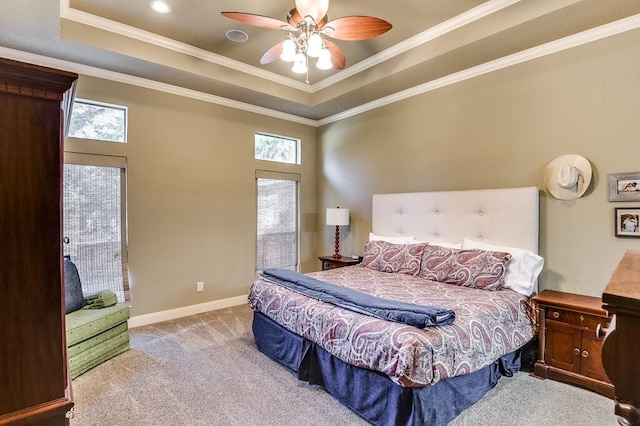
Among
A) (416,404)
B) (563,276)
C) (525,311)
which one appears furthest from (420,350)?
(563,276)

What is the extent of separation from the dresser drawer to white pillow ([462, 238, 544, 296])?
0.83 feet

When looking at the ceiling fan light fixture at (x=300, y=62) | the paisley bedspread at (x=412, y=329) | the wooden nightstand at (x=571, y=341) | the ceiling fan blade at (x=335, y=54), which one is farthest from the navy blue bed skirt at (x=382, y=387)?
the ceiling fan blade at (x=335, y=54)

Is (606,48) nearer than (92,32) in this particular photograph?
Yes

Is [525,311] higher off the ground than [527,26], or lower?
lower

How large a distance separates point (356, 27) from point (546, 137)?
212 centimetres

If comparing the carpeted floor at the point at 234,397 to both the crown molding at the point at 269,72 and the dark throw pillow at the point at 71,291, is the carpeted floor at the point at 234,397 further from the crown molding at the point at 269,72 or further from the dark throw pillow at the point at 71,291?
the crown molding at the point at 269,72

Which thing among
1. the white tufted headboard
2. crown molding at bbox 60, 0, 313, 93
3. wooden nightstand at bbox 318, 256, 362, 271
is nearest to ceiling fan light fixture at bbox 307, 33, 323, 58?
crown molding at bbox 60, 0, 313, 93

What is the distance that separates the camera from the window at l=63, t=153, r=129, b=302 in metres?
3.46

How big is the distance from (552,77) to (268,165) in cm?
360

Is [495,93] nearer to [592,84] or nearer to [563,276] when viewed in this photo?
[592,84]

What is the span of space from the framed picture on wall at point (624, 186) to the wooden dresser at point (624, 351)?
2.76 m

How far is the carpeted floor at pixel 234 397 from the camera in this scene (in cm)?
216

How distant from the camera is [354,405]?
223 centimetres

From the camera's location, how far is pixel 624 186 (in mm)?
2688
